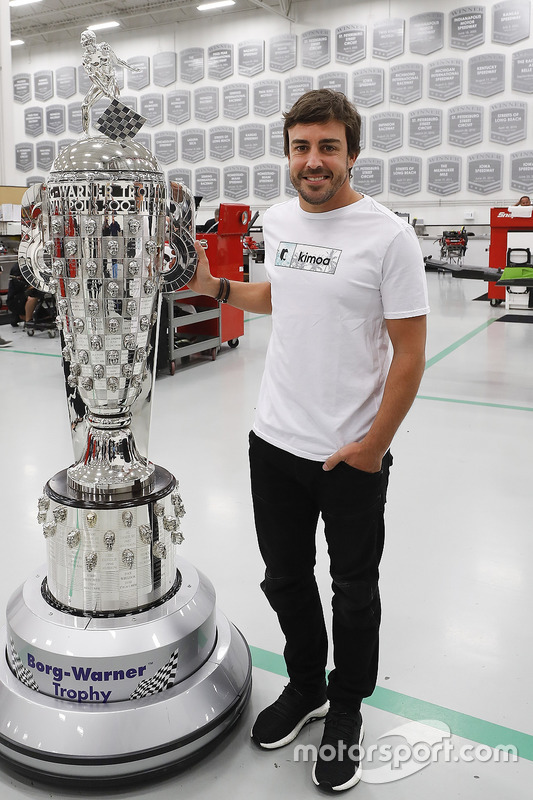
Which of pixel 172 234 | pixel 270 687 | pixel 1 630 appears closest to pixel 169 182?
pixel 172 234

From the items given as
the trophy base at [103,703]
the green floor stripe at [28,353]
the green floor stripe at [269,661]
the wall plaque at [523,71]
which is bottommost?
the green floor stripe at [269,661]

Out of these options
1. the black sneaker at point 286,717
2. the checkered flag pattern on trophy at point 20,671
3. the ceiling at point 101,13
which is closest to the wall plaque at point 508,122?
the ceiling at point 101,13

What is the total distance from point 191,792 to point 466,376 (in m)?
4.54

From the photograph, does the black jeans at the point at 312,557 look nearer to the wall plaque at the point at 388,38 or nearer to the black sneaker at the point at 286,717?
the black sneaker at the point at 286,717

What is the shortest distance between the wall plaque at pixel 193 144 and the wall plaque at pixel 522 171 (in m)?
6.79

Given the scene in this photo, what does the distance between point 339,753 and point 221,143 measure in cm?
1557

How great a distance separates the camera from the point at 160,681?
1.57 metres

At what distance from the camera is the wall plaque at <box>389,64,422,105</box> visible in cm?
1366

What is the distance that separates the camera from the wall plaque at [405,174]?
14.0m

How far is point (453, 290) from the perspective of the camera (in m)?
11.6

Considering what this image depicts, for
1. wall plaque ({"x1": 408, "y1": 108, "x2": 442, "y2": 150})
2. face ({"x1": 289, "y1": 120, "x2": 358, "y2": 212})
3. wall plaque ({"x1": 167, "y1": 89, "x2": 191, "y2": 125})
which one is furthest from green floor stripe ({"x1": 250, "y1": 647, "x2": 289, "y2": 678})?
wall plaque ({"x1": 167, "y1": 89, "x2": 191, "y2": 125})

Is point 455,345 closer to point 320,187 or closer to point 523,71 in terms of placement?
point 320,187

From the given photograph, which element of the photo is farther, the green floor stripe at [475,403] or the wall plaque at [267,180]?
the wall plaque at [267,180]

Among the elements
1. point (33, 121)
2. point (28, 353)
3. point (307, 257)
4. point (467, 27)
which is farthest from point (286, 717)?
point (33, 121)
